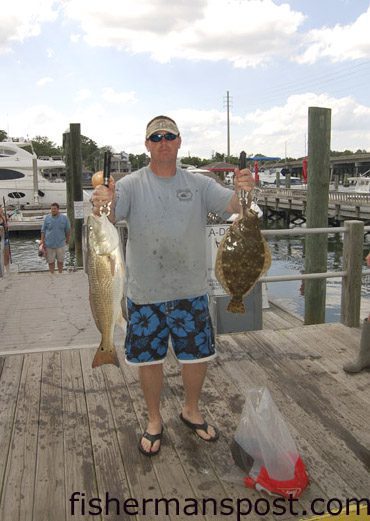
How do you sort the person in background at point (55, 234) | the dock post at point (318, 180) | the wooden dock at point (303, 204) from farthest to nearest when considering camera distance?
the wooden dock at point (303, 204) < the person in background at point (55, 234) < the dock post at point (318, 180)

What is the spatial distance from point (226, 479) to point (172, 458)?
383 millimetres

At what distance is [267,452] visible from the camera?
8.63ft

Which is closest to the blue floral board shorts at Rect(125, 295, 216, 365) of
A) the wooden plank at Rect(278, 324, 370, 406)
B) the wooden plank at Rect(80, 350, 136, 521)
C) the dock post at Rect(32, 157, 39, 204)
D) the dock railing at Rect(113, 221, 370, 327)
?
the wooden plank at Rect(80, 350, 136, 521)

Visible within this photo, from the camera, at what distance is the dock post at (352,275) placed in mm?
5207

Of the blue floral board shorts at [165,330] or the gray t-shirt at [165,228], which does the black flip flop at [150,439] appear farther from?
the gray t-shirt at [165,228]

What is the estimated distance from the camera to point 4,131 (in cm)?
8625

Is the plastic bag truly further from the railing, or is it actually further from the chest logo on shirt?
the railing

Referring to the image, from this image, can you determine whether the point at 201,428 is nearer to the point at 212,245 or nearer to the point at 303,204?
the point at 212,245

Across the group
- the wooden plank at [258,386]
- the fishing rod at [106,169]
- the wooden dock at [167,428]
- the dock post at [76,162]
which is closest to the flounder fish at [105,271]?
the fishing rod at [106,169]

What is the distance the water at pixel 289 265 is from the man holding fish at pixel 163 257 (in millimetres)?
8896

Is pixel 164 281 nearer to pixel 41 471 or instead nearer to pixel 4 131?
pixel 41 471

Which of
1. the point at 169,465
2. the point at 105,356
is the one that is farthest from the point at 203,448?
the point at 105,356

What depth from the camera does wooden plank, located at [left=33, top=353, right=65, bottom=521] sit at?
2565 millimetres

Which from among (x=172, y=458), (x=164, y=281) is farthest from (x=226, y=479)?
(x=164, y=281)
